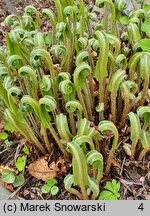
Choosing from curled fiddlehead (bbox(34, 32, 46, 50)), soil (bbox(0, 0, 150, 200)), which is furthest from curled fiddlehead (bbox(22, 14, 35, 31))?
soil (bbox(0, 0, 150, 200))

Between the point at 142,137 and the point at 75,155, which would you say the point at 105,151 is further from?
the point at 75,155

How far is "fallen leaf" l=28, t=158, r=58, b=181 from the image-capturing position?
2.08m

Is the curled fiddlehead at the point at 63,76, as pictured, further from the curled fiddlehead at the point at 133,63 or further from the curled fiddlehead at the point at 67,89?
the curled fiddlehead at the point at 133,63

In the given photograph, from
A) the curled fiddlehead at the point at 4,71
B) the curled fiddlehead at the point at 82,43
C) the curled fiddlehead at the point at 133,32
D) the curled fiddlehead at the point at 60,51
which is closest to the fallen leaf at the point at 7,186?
the curled fiddlehead at the point at 4,71

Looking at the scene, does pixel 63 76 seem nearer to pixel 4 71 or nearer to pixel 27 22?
pixel 4 71

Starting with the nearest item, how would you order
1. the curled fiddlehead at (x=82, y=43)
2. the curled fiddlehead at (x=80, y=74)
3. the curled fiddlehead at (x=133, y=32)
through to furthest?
the curled fiddlehead at (x=80, y=74) → the curled fiddlehead at (x=82, y=43) → the curled fiddlehead at (x=133, y=32)

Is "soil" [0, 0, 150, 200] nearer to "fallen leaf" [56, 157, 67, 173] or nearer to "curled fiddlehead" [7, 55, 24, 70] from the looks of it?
Result: "fallen leaf" [56, 157, 67, 173]

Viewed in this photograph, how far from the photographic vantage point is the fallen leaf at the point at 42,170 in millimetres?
2080

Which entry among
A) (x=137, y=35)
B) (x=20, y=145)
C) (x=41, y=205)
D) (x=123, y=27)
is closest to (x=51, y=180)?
(x=41, y=205)

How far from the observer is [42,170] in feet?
6.88

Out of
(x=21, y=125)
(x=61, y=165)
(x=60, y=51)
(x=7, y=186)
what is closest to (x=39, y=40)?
(x=60, y=51)

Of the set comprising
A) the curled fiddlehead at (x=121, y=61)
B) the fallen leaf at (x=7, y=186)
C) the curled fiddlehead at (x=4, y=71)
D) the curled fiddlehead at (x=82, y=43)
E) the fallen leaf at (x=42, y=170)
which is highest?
the curled fiddlehead at (x=82, y=43)

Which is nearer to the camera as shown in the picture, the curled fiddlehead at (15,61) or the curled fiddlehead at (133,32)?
the curled fiddlehead at (15,61)

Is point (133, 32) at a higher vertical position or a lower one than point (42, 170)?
higher
